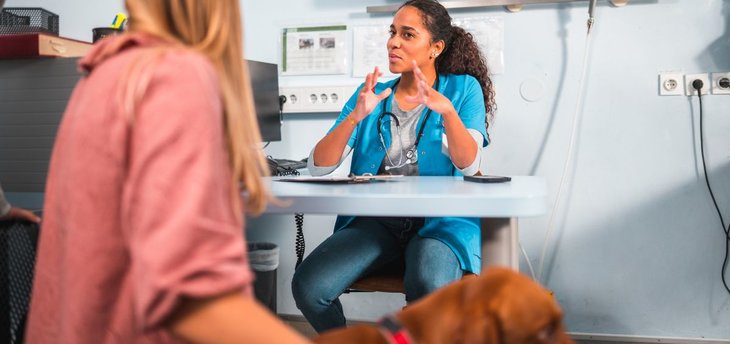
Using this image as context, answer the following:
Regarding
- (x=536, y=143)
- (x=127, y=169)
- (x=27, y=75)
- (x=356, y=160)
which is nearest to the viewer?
(x=127, y=169)

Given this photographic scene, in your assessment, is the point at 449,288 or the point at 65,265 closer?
the point at 65,265

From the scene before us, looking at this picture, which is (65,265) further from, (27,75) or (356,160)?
(356,160)

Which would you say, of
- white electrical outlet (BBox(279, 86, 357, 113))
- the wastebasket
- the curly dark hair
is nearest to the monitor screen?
white electrical outlet (BBox(279, 86, 357, 113))

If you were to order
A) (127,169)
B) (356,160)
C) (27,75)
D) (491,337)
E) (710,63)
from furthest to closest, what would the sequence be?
(710,63), (356,160), (27,75), (491,337), (127,169)

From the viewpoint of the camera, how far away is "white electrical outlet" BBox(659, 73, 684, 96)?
→ 7.36 feet

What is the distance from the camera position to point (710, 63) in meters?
2.22

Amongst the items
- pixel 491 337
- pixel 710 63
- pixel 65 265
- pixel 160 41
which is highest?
pixel 710 63

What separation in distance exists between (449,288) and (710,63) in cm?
186

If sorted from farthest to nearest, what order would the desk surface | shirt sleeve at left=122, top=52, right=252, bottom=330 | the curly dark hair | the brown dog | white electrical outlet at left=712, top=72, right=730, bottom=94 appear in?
white electrical outlet at left=712, top=72, right=730, bottom=94 < the curly dark hair < the desk surface < the brown dog < shirt sleeve at left=122, top=52, right=252, bottom=330

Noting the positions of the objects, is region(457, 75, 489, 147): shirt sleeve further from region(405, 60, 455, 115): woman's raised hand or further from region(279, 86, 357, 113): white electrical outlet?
region(279, 86, 357, 113): white electrical outlet

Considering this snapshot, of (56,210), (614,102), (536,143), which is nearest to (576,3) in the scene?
(614,102)

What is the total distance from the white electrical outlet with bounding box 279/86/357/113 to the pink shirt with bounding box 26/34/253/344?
6.05ft

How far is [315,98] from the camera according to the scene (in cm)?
251

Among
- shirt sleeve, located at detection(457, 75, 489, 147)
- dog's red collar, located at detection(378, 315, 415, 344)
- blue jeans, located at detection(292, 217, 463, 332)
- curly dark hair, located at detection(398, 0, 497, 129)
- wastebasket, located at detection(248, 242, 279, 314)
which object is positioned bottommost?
wastebasket, located at detection(248, 242, 279, 314)
